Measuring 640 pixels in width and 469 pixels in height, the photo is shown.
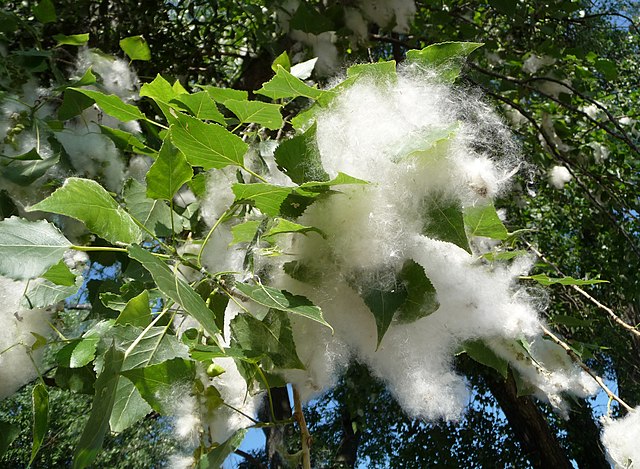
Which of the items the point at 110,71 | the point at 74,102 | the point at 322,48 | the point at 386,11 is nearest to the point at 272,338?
the point at 74,102

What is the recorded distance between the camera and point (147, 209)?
0.83m

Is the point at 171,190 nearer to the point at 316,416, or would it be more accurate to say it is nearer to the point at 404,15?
the point at 404,15

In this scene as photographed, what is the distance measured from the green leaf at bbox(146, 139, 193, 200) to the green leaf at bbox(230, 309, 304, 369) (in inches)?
6.3

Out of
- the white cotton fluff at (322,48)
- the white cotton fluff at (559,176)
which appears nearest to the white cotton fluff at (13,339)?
the white cotton fluff at (322,48)

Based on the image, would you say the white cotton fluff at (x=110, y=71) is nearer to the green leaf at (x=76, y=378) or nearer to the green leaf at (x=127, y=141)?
the green leaf at (x=127, y=141)

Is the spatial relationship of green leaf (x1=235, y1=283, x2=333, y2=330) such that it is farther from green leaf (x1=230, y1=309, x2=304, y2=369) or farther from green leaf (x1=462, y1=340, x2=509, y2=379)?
green leaf (x1=462, y1=340, x2=509, y2=379)

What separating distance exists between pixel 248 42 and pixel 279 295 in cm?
187

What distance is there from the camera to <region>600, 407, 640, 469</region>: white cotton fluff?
89 cm

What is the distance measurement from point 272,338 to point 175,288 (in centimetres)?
16

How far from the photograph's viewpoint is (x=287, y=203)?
0.55m

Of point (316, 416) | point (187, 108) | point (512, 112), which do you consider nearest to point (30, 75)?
point (187, 108)

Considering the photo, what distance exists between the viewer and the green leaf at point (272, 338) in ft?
1.93

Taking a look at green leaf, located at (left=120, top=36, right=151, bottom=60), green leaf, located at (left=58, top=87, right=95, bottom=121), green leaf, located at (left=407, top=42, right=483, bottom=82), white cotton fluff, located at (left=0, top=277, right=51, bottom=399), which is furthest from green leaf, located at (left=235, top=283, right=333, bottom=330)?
green leaf, located at (left=120, top=36, right=151, bottom=60)

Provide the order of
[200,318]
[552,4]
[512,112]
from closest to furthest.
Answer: [200,318], [552,4], [512,112]
